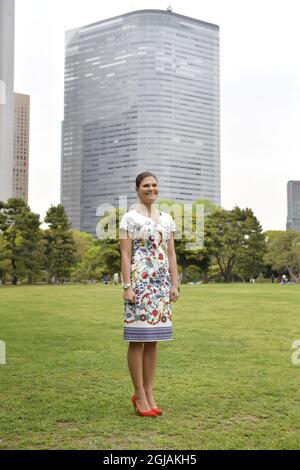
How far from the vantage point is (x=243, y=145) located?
91.0 ft

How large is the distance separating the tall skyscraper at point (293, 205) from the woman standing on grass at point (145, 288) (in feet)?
78.9

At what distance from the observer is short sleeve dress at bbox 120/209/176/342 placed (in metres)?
2.78

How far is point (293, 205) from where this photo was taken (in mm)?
30844

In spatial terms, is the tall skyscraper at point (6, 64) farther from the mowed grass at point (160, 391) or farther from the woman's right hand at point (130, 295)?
the woman's right hand at point (130, 295)

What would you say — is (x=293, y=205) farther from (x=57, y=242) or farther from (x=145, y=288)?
(x=145, y=288)

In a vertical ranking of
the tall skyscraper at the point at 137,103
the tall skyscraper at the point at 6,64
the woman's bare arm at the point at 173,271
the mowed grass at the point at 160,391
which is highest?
the tall skyscraper at the point at 137,103

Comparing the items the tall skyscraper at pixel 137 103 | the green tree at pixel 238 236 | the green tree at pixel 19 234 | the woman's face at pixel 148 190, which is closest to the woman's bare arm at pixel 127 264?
the woman's face at pixel 148 190

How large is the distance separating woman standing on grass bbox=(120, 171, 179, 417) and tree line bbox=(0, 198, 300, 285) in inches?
831

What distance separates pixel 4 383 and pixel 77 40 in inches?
509

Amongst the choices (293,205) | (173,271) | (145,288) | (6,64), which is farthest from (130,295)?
(293,205)

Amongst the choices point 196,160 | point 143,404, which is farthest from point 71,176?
point 143,404

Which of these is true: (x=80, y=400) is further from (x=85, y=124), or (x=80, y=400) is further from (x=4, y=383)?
(x=85, y=124)

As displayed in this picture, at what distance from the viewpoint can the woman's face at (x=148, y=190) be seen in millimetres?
2885

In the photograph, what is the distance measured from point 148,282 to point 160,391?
35.4 inches
